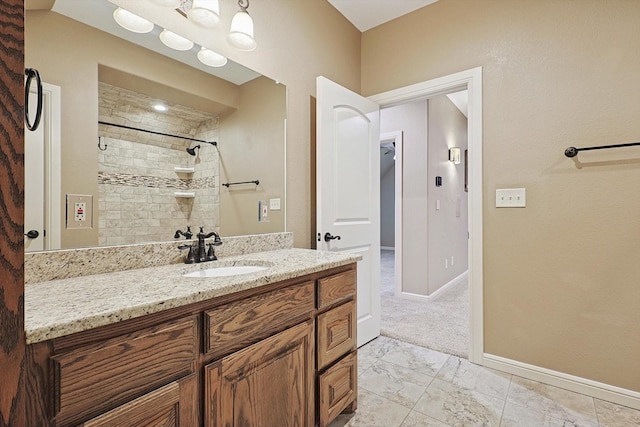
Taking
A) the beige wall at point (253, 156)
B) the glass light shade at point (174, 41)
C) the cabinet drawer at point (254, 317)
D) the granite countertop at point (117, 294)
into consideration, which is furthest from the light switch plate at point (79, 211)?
the glass light shade at point (174, 41)

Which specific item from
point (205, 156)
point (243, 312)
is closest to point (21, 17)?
point (243, 312)

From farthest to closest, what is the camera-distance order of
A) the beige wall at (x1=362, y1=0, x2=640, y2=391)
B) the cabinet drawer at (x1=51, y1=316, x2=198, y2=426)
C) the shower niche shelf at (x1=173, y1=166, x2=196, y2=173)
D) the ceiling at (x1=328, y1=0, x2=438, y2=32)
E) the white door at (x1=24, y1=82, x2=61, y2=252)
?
the ceiling at (x1=328, y1=0, x2=438, y2=32) → the beige wall at (x1=362, y1=0, x2=640, y2=391) → the shower niche shelf at (x1=173, y1=166, x2=196, y2=173) → the white door at (x1=24, y1=82, x2=61, y2=252) → the cabinet drawer at (x1=51, y1=316, x2=198, y2=426)

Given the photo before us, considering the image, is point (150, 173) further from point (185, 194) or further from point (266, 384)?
point (266, 384)

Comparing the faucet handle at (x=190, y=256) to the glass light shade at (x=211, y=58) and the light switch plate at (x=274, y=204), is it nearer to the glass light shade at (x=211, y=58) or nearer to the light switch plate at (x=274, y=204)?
the light switch plate at (x=274, y=204)

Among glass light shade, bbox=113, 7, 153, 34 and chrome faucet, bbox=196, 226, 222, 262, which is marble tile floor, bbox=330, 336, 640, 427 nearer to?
chrome faucet, bbox=196, 226, 222, 262

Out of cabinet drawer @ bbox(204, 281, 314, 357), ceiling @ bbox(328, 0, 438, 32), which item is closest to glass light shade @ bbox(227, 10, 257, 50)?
ceiling @ bbox(328, 0, 438, 32)

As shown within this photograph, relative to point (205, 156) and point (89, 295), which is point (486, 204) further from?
point (89, 295)

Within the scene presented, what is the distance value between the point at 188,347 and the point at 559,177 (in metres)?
2.17

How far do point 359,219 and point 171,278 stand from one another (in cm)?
154

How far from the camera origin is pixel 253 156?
5.92ft

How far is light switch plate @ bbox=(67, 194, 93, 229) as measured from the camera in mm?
1129

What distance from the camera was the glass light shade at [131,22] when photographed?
1.26 metres

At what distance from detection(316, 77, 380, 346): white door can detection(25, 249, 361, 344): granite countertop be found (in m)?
0.83

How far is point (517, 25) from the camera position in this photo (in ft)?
6.48
